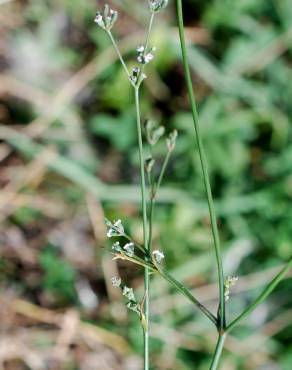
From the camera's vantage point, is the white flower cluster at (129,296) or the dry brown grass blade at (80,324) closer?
the white flower cluster at (129,296)

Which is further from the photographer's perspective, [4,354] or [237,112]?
[237,112]

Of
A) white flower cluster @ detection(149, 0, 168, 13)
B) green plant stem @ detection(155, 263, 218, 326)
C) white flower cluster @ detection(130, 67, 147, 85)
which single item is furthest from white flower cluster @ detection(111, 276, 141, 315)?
white flower cluster @ detection(149, 0, 168, 13)

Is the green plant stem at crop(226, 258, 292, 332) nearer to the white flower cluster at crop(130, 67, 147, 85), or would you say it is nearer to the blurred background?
the white flower cluster at crop(130, 67, 147, 85)

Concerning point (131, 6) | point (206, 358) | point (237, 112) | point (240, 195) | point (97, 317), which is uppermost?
point (131, 6)

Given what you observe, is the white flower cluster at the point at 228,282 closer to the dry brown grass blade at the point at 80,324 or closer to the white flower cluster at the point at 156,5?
the white flower cluster at the point at 156,5

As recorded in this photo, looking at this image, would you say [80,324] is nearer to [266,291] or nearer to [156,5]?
[266,291]

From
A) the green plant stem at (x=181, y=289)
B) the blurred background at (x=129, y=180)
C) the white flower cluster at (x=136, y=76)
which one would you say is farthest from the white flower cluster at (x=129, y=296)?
the blurred background at (x=129, y=180)

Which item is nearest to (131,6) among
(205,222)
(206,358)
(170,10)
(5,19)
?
(170,10)

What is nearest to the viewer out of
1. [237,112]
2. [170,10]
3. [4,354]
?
[4,354]

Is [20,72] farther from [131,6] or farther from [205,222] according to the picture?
[205,222]
